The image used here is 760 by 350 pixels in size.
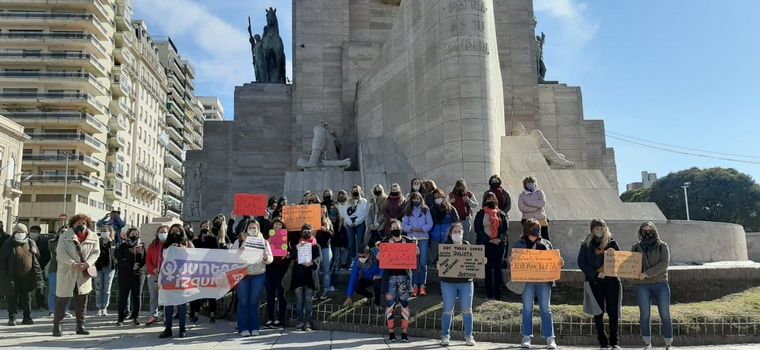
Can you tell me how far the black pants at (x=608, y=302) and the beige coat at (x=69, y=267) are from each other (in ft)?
25.4

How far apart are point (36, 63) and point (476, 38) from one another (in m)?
49.3

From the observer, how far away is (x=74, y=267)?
906cm

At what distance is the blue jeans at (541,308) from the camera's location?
27.3 feet

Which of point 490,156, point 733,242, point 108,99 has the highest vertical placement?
point 108,99

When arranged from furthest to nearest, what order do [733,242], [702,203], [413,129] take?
1. [702,203]
2. [413,129]
3. [733,242]

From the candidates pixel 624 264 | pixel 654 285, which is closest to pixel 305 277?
pixel 624 264

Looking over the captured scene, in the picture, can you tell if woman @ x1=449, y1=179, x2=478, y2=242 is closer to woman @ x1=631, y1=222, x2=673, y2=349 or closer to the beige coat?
woman @ x1=631, y1=222, x2=673, y2=349

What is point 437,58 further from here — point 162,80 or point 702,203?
point 162,80

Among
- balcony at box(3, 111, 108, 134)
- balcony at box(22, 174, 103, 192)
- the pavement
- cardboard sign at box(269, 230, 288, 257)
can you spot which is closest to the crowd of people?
cardboard sign at box(269, 230, 288, 257)

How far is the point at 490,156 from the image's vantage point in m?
16.3

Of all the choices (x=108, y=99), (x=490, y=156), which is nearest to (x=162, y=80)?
(x=108, y=99)

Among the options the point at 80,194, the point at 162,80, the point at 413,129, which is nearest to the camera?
the point at 413,129

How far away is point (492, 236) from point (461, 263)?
65.9 inches

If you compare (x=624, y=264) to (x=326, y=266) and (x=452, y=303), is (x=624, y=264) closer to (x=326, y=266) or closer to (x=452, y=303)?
(x=452, y=303)
